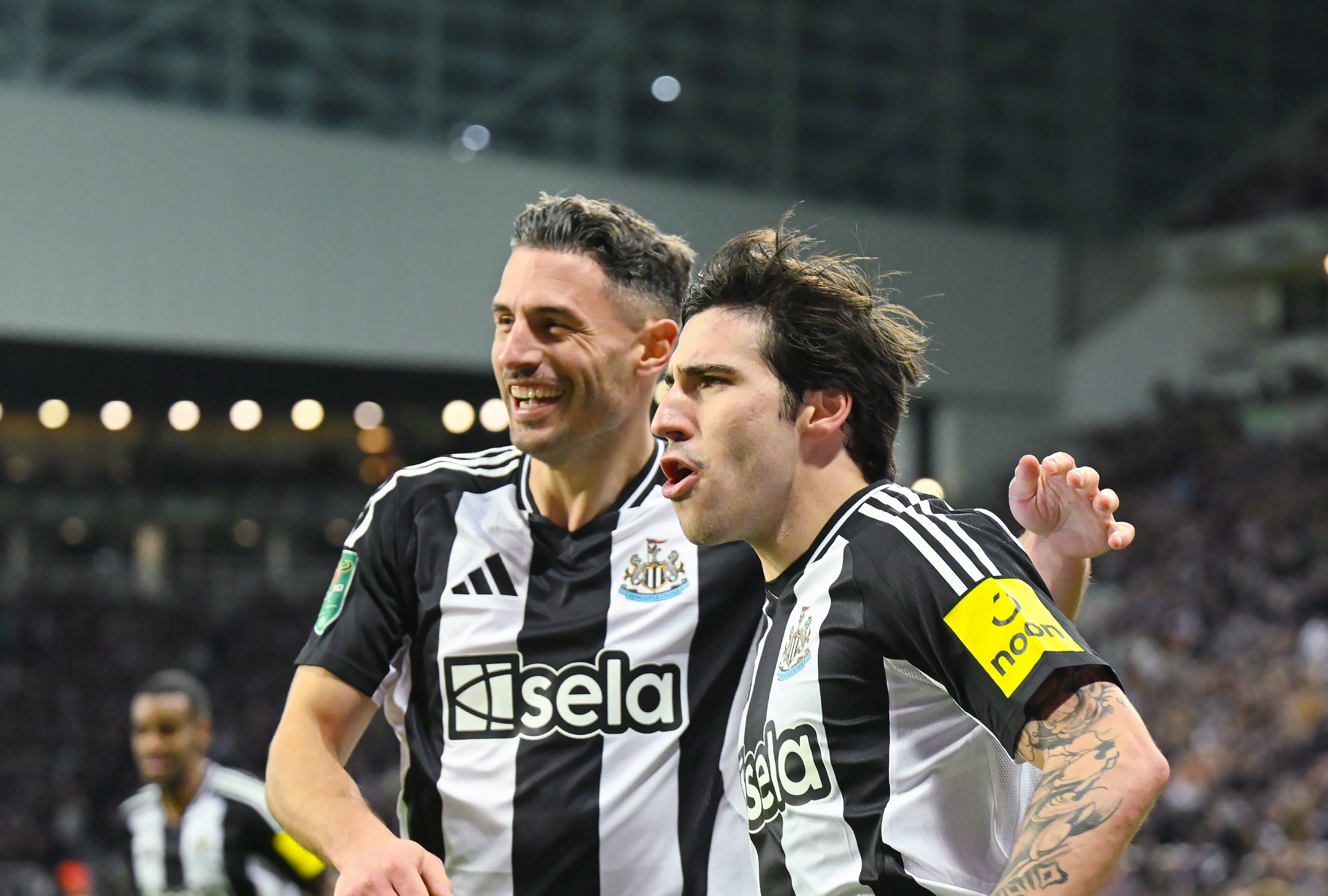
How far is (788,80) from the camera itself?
79.8 feet

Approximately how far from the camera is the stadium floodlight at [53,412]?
22.7m

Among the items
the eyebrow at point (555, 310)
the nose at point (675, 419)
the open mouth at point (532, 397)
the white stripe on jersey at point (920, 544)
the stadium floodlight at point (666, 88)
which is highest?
the stadium floodlight at point (666, 88)

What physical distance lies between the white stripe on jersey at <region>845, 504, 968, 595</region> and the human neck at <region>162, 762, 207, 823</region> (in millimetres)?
4187

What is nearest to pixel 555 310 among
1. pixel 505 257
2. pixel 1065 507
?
pixel 1065 507

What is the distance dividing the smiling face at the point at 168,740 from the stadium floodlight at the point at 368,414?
17.5m

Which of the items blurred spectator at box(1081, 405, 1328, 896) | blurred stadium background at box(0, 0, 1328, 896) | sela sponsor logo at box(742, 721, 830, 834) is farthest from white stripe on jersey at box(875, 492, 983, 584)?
blurred stadium background at box(0, 0, 1328, 896)

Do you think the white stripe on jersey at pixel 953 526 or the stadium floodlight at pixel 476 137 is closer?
the white stripe on jersey at pixel 953 526

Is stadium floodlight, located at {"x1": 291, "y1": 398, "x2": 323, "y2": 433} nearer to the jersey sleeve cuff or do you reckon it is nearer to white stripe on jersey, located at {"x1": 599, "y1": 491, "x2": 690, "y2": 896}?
white stripe on jersey, located at {"x1": 599, "y1": 491, "x2": 690, "y2": 896}

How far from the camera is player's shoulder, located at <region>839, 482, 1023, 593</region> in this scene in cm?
230

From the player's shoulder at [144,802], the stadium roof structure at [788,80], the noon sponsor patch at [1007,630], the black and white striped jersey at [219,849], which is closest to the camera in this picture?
the noon sponsor patch at [1007,630]

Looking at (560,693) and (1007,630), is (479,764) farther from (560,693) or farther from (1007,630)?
(1007,630)

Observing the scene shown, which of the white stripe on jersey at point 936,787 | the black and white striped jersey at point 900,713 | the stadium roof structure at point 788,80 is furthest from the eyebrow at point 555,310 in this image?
the stadium roof structure at point 788,80

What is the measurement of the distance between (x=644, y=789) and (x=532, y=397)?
865 millimetres

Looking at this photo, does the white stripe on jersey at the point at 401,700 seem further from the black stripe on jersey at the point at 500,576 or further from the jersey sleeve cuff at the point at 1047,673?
the jersey sleeve cuff at the point at 1047,673
